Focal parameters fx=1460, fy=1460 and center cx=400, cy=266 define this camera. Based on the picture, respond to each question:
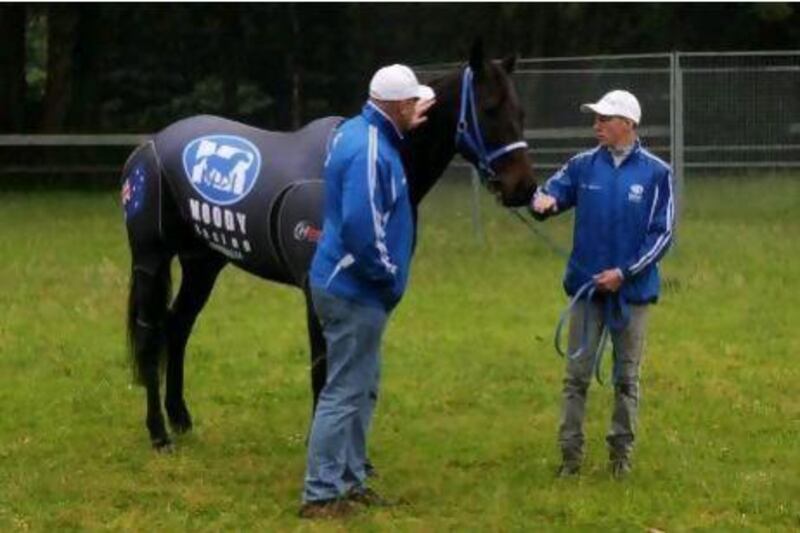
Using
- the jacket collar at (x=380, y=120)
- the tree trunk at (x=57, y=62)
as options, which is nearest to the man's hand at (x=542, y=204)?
the jacket collar at (x=380, y=120)

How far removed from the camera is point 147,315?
7684 mm

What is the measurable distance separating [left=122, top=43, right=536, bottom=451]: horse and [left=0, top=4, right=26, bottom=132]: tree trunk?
818 inches

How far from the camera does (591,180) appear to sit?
21.2 ft

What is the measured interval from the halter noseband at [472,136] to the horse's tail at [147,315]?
6.75 ft

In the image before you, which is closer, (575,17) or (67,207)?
(67,207)

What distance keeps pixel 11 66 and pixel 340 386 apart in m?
23.6

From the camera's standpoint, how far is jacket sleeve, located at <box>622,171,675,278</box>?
6395 millimetres

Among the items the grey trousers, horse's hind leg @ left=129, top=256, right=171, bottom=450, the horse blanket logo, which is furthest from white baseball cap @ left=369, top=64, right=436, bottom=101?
horse's hind leg @ left=129, top=256, right=171, bottom=450

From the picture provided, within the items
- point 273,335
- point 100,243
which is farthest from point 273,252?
point 100,243

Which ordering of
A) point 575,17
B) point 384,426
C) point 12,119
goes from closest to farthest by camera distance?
point 384,426, point 12,119, point 575,17

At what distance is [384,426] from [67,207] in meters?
14.6

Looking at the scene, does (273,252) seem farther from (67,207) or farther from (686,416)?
(67,207)

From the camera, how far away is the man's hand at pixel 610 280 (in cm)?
635

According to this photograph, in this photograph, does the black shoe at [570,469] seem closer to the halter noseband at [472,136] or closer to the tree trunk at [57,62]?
the halter noseband at [472,136]
